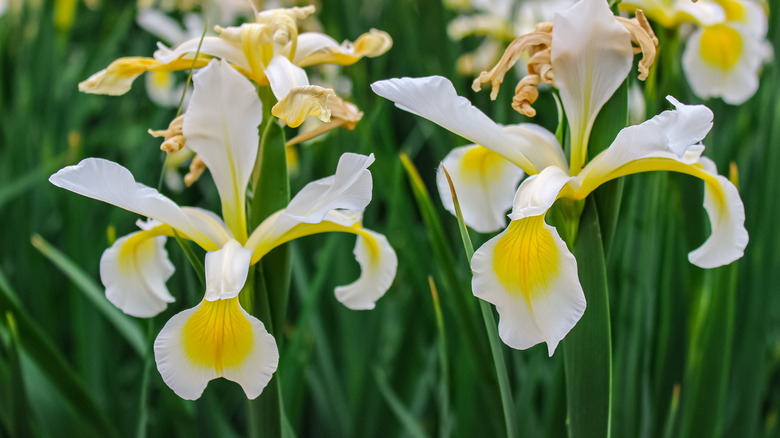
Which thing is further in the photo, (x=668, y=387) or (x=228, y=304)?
(x=668, y=387)

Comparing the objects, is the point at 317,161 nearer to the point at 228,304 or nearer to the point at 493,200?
the point at 493,200

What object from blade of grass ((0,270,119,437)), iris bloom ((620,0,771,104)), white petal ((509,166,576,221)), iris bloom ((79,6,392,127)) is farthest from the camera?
iris bloom ((620,0,771,104))

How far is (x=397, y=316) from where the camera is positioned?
5.26ft

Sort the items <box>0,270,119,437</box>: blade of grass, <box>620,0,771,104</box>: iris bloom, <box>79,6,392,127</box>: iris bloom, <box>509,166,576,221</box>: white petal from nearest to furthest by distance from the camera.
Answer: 1. <box>509,166,576,221</box>: white petal
2. <box>79,6,392,127</box>: iris bloom
3. <box>0,270,119,437</box>: blade of grass
4. <box>620,0,771,104</box>: iris bloom

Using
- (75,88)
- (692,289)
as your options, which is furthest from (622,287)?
(75,88)

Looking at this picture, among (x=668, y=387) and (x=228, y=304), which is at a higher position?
(x=228, y=304)

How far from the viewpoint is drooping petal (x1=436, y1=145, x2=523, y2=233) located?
0.77 meters

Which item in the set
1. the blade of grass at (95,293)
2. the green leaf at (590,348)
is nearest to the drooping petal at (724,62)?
the green leaf at (590,348)

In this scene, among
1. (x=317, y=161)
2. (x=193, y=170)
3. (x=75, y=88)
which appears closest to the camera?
(x=193, y=170)

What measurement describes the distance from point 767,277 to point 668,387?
0.72 feet

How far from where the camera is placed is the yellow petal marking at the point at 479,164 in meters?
0.77

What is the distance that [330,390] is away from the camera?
1289mm

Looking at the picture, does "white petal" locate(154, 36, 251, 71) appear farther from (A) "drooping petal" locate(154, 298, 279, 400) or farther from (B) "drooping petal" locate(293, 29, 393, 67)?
(A) "drooping petal" locate(154, 298, 279, 400)

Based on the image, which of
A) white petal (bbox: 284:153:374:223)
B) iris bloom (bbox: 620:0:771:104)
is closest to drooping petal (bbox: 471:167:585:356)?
white petal (bbox: 284:153:374:223)
